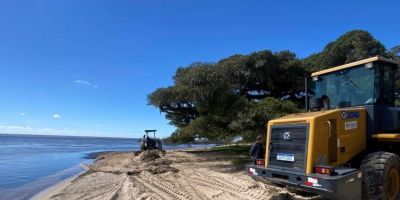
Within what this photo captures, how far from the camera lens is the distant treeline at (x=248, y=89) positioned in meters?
18.6

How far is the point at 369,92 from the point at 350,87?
1.57ft

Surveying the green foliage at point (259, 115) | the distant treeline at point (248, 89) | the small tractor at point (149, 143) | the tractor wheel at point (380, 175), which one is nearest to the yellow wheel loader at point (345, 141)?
the tractor wheel at point (380, 175)

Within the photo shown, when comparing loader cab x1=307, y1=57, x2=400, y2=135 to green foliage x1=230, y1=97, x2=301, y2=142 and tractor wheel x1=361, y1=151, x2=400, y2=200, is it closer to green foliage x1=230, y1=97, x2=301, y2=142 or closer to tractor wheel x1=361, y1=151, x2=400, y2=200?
tractor wheel x1=361, y1=151, x2=400, y2=200

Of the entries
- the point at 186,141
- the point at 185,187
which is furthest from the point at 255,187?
the point at 186,141

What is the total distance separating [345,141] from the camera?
8.41m

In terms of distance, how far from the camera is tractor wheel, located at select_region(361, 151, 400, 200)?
25.9ft

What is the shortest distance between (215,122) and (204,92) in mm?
3334

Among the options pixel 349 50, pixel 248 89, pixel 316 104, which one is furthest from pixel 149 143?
pixel 316 104

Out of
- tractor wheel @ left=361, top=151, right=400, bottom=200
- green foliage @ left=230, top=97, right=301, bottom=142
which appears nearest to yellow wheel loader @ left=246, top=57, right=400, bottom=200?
tractor wheel @ left=361, top=151, right=400, bottom=200

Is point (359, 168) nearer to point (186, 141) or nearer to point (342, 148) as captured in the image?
point (342, 148)

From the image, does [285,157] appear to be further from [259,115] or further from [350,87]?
[259,115]

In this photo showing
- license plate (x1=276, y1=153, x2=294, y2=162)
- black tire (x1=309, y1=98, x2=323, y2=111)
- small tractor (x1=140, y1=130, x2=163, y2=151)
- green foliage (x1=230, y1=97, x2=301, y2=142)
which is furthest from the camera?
small tractor (x1=140, y1=130, x2=163, y2=151)

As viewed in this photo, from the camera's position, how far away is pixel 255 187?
1086 cm

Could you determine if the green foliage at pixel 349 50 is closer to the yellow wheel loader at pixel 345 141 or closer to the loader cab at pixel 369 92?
the loader cab at pixel 369 92
